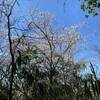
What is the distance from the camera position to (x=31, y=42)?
99.6ft

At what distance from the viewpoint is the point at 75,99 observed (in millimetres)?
6082

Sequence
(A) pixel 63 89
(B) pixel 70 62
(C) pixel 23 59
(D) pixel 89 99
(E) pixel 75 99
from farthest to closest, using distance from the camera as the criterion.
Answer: (B) pixel 70 62, (C) pixel 23 59, (A) pixel 63 89, (E) pixel 75 99, (D) pixel 89 99

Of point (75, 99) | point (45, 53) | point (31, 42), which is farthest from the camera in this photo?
point (45, 53)

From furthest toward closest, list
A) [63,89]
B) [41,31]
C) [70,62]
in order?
1. [70,62]
2. [41,31]
3. [63,89]

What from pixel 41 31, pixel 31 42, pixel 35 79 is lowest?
pixel 35 79

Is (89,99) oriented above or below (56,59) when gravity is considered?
below

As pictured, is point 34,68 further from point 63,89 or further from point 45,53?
point 63,89

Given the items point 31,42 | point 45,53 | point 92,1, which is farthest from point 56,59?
point 92,1

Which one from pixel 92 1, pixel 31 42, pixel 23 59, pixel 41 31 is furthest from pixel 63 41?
pixel 92 1

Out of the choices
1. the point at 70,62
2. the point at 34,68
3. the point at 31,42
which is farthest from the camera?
the point at 70,62

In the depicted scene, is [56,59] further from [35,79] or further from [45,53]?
[35,79]

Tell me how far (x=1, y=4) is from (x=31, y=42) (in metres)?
8.35

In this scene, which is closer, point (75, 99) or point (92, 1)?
point (75, 99)

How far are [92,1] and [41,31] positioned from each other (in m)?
24.1
